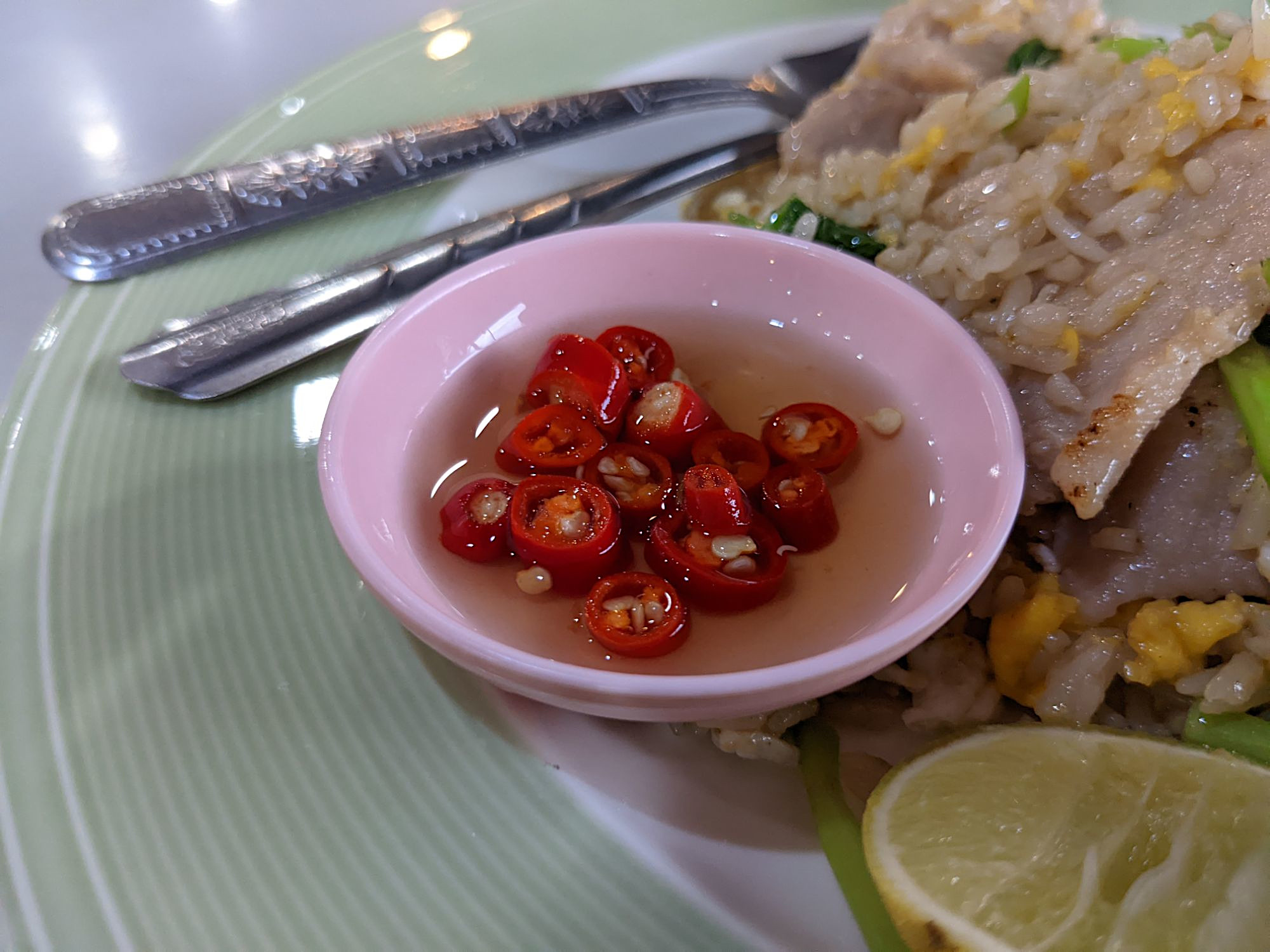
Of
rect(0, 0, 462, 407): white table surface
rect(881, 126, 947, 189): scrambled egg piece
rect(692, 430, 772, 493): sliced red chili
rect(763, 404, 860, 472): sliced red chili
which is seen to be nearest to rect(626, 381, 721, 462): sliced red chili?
rect(692, 430, 772, 493): sliced red chili

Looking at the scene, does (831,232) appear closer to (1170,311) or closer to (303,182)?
(1170,311)

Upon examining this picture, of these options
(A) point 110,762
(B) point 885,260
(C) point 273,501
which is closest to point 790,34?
(B) point 885,260

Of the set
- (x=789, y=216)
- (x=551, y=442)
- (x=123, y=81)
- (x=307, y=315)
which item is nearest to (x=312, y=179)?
(x=307, y=315)

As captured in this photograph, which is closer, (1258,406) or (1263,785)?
(1263,785)

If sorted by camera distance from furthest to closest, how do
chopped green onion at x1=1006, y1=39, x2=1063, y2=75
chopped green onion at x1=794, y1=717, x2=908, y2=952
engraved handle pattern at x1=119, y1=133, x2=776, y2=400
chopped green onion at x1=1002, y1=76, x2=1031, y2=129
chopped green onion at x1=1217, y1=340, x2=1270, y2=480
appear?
chopped green onion at x1=1006, y1=39, x2=1063, y2=75, chopped green onion at x1=1002, y1=76, x2=1031, y2=129, engraved handle pattern at x1=119, y1=133, x2=776, y2=400, chopped green onion at x1=1217, y1=340, x2=1270, y2=480, chopped green onion at x1=794, y1=717, x2=908, y2=952

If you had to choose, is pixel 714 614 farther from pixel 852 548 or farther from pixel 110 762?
pixel 110 762

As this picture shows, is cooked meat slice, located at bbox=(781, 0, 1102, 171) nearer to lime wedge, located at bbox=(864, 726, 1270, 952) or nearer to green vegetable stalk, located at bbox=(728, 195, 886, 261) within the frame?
green vegetable stalk, located at bbox=(728, 195, 886, 261)

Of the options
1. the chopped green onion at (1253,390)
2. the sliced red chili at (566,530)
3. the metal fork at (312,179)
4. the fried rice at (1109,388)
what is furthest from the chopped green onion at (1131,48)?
the sliced red chili at (566,530)
